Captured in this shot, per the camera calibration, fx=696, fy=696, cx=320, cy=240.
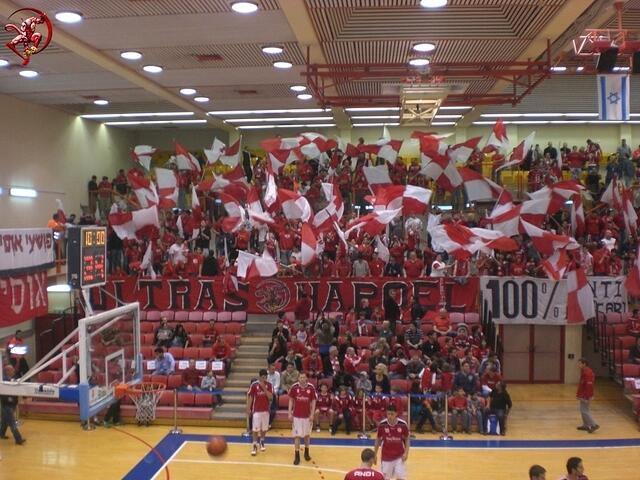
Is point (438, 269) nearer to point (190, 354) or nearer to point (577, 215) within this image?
point (577, 215)

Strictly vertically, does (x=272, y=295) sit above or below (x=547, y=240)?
below

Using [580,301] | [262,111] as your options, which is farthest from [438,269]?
[262,111]

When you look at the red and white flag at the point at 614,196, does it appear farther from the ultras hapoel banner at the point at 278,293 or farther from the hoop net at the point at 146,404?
the hoop net at the point at 146,404

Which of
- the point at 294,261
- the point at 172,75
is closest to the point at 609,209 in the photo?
the point at 294,261

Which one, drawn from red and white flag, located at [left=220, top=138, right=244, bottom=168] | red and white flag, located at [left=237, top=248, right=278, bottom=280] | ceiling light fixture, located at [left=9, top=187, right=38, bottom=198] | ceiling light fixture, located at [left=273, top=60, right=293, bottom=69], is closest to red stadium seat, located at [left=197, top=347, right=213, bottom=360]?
red and white flag, located at [left=237, top=248, right=278, bottom=280]

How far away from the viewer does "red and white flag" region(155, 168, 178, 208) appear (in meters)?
21.2

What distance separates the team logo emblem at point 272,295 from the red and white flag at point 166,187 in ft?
12.6

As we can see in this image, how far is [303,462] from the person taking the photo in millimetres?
14188

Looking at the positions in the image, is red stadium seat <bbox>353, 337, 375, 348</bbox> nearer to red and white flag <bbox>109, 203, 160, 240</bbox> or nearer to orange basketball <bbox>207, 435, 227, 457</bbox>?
red and white flag <bbox>109, 203, 160, 240</bbox>

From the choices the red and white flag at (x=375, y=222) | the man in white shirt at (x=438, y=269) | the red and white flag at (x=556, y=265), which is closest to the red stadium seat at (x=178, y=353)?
the red and white flag at (x=375, y=222)

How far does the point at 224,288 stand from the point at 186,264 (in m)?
1.75

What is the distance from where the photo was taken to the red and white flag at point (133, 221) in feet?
66.3

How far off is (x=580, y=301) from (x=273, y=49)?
11.2 m

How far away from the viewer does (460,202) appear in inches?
1006
